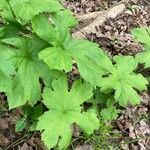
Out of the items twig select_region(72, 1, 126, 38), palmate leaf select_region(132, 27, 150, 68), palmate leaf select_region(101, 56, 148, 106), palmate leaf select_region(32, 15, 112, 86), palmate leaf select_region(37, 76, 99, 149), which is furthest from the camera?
twig select_region(72, 1, 126, 38)

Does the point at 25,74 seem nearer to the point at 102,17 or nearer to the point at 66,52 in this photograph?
the point at 66,52

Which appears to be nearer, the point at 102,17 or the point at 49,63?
the point at 49,63

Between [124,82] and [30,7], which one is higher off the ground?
[30,7]

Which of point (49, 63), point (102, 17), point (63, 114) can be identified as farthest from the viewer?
point (102, 17)

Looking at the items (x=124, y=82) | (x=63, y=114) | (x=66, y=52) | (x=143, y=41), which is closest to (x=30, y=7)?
(x=66, y=52)

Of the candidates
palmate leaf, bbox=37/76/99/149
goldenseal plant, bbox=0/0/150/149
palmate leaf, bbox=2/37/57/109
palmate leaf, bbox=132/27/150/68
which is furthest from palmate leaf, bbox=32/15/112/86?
palmate leaf, bbox=132/27/150/68

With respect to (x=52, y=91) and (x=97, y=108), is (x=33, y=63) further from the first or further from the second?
(x=97, y=108)

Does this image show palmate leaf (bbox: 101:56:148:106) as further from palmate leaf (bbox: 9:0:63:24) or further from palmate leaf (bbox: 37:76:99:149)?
palmate leaf (bbox: 9:0:63:24)
